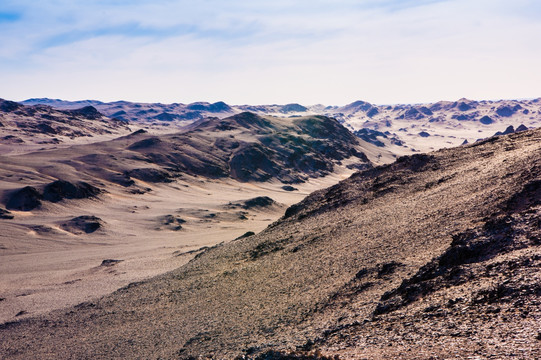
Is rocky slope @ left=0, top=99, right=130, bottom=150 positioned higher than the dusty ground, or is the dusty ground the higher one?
rocky slope @ left=0, top=99, right=130, bottom=150

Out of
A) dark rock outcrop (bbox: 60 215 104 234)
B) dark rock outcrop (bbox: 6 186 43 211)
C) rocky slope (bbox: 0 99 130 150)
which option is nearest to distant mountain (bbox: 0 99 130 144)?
rocky slope (bbox: 0 99 130 150)

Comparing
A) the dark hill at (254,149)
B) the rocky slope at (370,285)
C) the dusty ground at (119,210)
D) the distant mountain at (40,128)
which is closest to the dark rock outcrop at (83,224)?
the dusty ground at (119,210)

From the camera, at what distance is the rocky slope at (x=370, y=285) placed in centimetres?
1401

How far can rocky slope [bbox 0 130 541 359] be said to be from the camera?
551 inches

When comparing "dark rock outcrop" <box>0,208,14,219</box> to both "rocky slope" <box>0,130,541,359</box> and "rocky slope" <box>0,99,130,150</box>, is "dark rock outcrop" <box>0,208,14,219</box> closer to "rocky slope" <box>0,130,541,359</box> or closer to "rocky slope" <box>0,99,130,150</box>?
"rocky slope" <box>0,130,541,359</box>

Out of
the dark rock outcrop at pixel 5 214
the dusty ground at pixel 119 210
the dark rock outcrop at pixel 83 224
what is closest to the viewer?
the dusty ground at pixel 119 210

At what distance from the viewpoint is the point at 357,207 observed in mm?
34031

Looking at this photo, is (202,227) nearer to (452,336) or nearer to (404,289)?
(404,289)

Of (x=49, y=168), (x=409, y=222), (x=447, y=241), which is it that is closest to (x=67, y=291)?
(x=409, y=222)

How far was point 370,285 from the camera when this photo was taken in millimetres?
20438

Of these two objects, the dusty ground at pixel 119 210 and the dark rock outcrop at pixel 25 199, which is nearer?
the dusty ground at pixel 119 210

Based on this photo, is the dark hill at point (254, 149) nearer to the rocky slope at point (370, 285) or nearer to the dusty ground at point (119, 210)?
the dusty ground at point (119, 210)

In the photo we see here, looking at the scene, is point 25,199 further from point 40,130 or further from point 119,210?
point 40,130

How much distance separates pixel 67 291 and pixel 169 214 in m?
35.9
